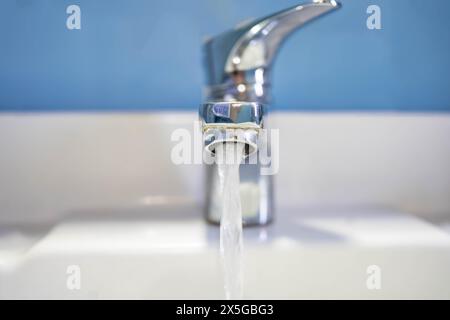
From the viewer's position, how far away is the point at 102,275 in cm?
34

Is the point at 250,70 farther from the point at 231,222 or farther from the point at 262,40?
the point at 231,222

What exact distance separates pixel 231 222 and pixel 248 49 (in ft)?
0.47

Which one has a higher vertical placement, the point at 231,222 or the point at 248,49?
the point at 248,49

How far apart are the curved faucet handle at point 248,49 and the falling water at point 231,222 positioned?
0.23 ft

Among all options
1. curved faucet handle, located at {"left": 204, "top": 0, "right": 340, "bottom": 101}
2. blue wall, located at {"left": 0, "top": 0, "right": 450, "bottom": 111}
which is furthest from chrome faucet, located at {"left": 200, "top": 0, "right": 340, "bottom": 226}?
blue wall, located at {"left": 0, "top": 0, "right": 450, "bottom": 111}

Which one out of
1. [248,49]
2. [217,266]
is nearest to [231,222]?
[217,266]

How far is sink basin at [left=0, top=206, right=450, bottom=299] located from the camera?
34cm

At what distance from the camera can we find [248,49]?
15.1 inches

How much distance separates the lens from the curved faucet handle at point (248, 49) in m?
0.37

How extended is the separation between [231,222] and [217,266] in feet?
0.12

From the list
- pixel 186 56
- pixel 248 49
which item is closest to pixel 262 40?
pixel 248 49

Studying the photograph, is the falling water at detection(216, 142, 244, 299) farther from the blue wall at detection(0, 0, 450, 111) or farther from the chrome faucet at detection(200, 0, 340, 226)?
the blue wall at detection(0, 0, 450, 111)

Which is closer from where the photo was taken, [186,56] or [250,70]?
[250,70]

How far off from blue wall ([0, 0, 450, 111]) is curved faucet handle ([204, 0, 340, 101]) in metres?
0.11
